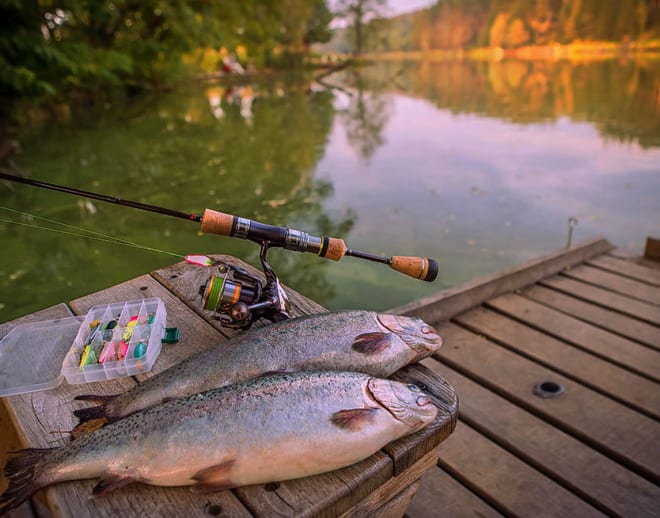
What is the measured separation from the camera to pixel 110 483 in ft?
4.10

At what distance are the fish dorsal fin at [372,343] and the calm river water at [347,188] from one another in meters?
2.19

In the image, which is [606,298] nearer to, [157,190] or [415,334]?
[415,334]

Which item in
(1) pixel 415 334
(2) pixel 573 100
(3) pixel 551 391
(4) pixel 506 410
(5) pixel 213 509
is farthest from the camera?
(2) pixel 573 100

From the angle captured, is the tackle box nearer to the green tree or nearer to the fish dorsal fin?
the fish dorsal fin

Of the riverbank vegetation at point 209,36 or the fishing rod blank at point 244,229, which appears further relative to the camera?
the riverbank vegetation at point 209,36

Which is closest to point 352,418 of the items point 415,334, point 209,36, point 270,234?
point 415,334

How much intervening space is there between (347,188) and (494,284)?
18.2 ft

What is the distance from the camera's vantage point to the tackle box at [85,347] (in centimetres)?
169

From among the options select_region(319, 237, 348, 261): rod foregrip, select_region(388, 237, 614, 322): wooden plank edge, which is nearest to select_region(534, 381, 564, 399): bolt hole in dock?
select_region(388, 237, 614, 322): wooden plank edge

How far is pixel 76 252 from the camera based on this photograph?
6.47m

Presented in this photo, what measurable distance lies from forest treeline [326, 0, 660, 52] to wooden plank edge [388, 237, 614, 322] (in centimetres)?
6859

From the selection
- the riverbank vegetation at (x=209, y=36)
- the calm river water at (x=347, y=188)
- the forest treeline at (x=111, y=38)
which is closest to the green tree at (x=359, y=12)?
the riverbank vegetation at (x=209, y=36)

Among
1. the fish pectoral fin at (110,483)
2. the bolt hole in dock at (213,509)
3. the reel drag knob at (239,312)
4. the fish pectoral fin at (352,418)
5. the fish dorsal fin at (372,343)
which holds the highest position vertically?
the reel drag knob at (239,312)

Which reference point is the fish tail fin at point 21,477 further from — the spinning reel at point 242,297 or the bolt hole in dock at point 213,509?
the spinning reel at point 242,297
